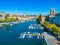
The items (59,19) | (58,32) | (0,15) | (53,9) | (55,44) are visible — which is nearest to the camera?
(55,44)

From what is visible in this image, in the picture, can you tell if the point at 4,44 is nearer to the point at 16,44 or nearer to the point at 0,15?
the point at 16,44

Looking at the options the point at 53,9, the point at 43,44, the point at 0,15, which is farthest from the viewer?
the point at 0,15

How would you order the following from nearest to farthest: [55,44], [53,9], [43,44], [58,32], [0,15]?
[55,44], [43,44], [58,32], [53,9], [0,15]

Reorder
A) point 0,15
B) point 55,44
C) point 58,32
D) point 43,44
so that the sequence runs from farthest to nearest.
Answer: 1. point 0,15
2. point 58,32
3. point 43,44
4. point 55,44

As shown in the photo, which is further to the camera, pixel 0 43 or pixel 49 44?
pixel 0 43

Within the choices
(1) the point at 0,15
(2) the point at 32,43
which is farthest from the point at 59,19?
(1) the point at 0,15

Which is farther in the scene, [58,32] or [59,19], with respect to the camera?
[59,19]

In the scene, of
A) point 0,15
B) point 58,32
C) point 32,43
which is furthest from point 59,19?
point 0,15

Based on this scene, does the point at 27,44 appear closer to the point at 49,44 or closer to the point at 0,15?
the point at 49,44
